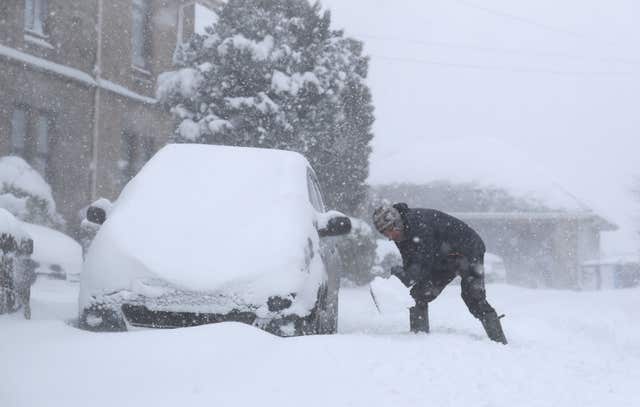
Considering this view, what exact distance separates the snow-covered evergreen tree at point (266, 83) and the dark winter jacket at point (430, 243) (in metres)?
7.49

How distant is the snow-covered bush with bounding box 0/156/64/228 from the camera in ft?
36.0

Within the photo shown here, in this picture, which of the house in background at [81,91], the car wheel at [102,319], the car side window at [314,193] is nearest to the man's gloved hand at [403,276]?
the car side window at [314,193]

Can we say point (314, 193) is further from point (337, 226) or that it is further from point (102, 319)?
point (102, 319)

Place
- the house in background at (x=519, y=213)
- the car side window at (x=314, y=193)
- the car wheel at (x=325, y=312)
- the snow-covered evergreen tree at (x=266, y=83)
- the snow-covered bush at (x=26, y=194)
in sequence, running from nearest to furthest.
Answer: the car wheel at (x=325, y=312) < the car side window at (x=314, y=193) < the snow-covered bush at (x=26, y=194) < the snow-covered evergreen tree at (x=266, y=83) < the house in background at (x=519, y=213)

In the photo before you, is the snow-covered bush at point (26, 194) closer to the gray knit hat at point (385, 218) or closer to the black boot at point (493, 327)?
the gray knit hat at point (385, 218)

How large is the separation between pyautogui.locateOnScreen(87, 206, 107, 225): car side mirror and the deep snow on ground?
881 mm

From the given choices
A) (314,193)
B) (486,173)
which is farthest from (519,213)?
(314,193)

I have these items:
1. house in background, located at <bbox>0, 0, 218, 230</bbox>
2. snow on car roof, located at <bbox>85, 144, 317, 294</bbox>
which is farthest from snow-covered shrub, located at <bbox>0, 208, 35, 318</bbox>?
house in background, located at <bbox>0, 0, 218, 230</bbox>

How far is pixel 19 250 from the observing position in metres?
4.88

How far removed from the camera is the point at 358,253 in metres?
15.1

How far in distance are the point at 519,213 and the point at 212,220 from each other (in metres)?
25.4

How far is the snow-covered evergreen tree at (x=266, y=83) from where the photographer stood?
1270 centimetres

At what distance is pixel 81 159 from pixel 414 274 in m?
12.6

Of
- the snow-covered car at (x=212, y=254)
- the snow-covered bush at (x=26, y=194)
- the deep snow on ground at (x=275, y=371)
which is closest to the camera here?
the deep snow on ground at (x=275, y=371)
